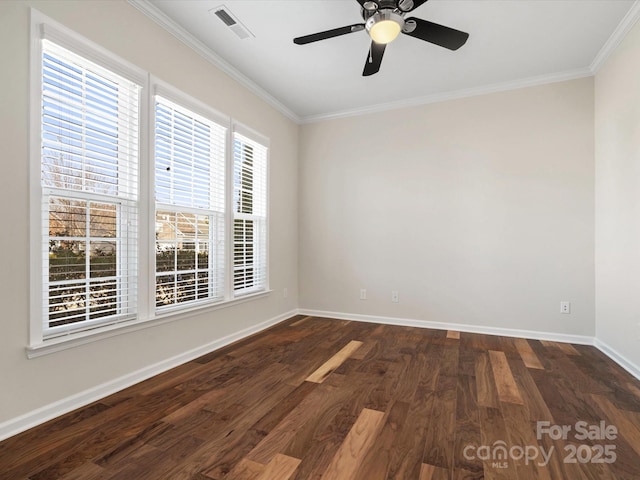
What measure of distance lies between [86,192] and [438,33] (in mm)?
2539

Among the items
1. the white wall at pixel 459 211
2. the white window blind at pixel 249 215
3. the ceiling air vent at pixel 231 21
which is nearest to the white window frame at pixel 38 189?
the ceiling air vent at pixel 231 21

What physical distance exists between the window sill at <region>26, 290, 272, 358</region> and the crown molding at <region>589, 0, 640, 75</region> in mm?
4180

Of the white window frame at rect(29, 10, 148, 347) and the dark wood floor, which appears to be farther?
the white window frame at rect(29, 10, 148, 347)

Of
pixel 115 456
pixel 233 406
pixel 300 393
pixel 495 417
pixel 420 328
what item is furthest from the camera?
pixel 420 328

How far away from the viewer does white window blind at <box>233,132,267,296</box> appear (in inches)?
137

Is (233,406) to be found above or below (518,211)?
below

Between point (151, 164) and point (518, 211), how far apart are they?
3.69 meters

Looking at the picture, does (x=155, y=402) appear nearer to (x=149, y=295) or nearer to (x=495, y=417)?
(x=149, y=295)

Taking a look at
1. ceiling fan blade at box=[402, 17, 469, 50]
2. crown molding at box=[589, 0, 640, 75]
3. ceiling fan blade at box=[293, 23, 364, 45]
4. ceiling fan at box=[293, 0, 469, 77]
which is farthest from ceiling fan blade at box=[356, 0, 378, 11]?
crown molding at box=[589, 0, 640, 75]

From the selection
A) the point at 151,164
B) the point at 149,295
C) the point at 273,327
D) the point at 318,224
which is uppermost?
the point at 151,164

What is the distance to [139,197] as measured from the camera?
94.3 inches

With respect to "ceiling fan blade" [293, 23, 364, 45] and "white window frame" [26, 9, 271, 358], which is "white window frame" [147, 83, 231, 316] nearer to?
"white window frame" [26, 9, 271, 358]

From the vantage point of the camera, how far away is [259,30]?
268cm

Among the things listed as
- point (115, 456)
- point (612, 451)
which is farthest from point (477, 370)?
point (115, 456)
